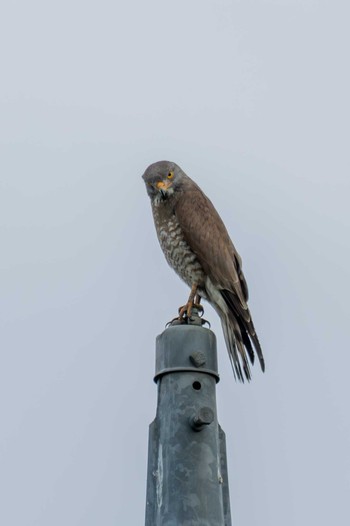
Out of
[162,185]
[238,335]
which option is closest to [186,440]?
[238,335]

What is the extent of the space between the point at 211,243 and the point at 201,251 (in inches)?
3.7

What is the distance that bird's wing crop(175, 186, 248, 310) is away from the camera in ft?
18.1

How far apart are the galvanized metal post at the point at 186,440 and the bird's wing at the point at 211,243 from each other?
2.02 meters

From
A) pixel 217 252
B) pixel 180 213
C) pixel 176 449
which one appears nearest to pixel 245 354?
pixel 217 252

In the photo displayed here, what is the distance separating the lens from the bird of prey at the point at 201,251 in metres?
5.14

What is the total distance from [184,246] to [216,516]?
3.06 meters

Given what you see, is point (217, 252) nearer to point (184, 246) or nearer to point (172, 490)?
point (184, 246)

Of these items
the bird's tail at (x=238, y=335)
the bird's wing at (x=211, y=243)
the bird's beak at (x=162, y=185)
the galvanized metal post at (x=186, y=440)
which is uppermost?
the bird's beak at (x=162, y=185)

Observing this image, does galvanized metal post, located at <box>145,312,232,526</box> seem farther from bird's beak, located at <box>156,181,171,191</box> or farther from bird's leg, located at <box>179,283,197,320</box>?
bird's beak, located at <box>156,181,171,191</box>

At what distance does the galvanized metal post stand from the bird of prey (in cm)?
156

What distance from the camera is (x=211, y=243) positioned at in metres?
5.74

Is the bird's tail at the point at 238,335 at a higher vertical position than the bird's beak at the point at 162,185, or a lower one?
lower

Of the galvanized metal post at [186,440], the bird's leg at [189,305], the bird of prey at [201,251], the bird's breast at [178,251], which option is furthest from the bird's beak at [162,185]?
the galvanized metal post at [186,440]

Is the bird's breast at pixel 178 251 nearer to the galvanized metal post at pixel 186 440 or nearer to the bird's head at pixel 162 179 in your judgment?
the bird's head at pixel 162 179
